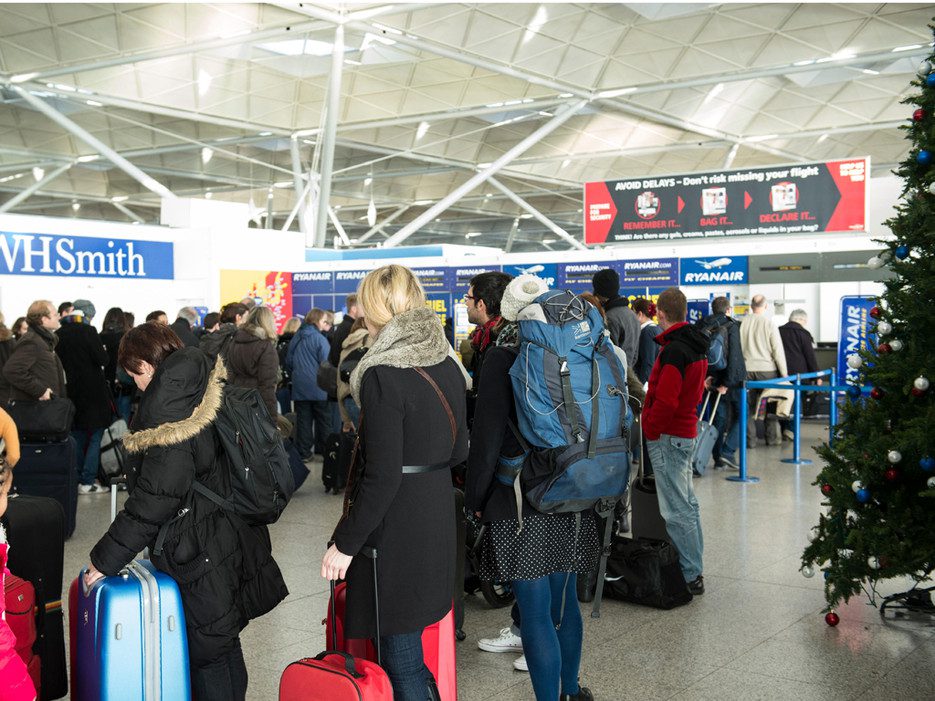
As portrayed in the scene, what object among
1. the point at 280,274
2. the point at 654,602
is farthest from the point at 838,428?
the point at 280,274

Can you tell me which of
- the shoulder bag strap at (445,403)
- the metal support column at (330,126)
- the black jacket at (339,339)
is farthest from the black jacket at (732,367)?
the metal support column at (330,126)

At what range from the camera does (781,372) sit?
12109 millimetres

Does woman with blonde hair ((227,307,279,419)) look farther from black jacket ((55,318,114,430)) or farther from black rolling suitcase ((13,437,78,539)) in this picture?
black rolling suitcase ((13,437,78,539))

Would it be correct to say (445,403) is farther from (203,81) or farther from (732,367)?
(203,81)

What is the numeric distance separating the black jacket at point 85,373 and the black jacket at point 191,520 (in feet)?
19.6

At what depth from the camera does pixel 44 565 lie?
382 centimetres

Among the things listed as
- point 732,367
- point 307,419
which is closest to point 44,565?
point 307,419

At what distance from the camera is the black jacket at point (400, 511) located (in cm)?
290

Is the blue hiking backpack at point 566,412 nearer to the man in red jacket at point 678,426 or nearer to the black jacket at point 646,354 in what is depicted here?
the man in red jacket at point 678,426

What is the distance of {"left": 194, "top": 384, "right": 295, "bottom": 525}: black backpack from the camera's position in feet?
10.7

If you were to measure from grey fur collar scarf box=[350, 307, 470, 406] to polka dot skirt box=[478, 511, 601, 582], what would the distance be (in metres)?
0.86

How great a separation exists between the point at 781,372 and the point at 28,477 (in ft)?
28.6

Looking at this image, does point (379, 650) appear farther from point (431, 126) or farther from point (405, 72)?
point (431, 126)

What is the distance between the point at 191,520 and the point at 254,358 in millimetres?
5332
